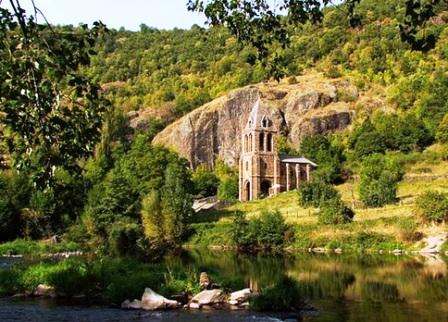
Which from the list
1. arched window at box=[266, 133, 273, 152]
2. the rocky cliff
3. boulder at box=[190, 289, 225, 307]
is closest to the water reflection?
boulder at box=[190, 289, 225, 307]

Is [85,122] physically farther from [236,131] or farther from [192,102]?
[192,102]

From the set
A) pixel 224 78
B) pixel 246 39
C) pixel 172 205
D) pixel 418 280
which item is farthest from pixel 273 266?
pixel 224 78

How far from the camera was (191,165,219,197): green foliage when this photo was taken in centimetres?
8812

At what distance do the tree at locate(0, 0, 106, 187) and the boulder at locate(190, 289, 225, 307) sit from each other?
1523 cm

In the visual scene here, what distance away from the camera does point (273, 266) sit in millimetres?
37062

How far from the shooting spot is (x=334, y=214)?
52750 mm

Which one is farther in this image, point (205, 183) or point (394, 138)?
point (205, 183)

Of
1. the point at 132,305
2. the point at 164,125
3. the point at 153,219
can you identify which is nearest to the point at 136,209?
the point at 153,219

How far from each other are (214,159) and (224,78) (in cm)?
3262

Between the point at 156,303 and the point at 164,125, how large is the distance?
4057 inches

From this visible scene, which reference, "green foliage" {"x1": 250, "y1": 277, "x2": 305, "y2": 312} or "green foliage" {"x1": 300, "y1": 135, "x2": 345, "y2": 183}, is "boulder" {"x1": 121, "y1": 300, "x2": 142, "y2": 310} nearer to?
"green foliage" {"x1": 250, "y1": 277, "x2": 305, "y2": 312}

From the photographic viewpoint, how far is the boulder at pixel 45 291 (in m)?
24.0

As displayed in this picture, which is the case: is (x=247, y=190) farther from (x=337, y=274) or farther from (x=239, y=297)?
(x=239, y=297)

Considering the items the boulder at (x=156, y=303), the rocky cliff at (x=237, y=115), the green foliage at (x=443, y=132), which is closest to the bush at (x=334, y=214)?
the green foliage at (x=443, y=132)
